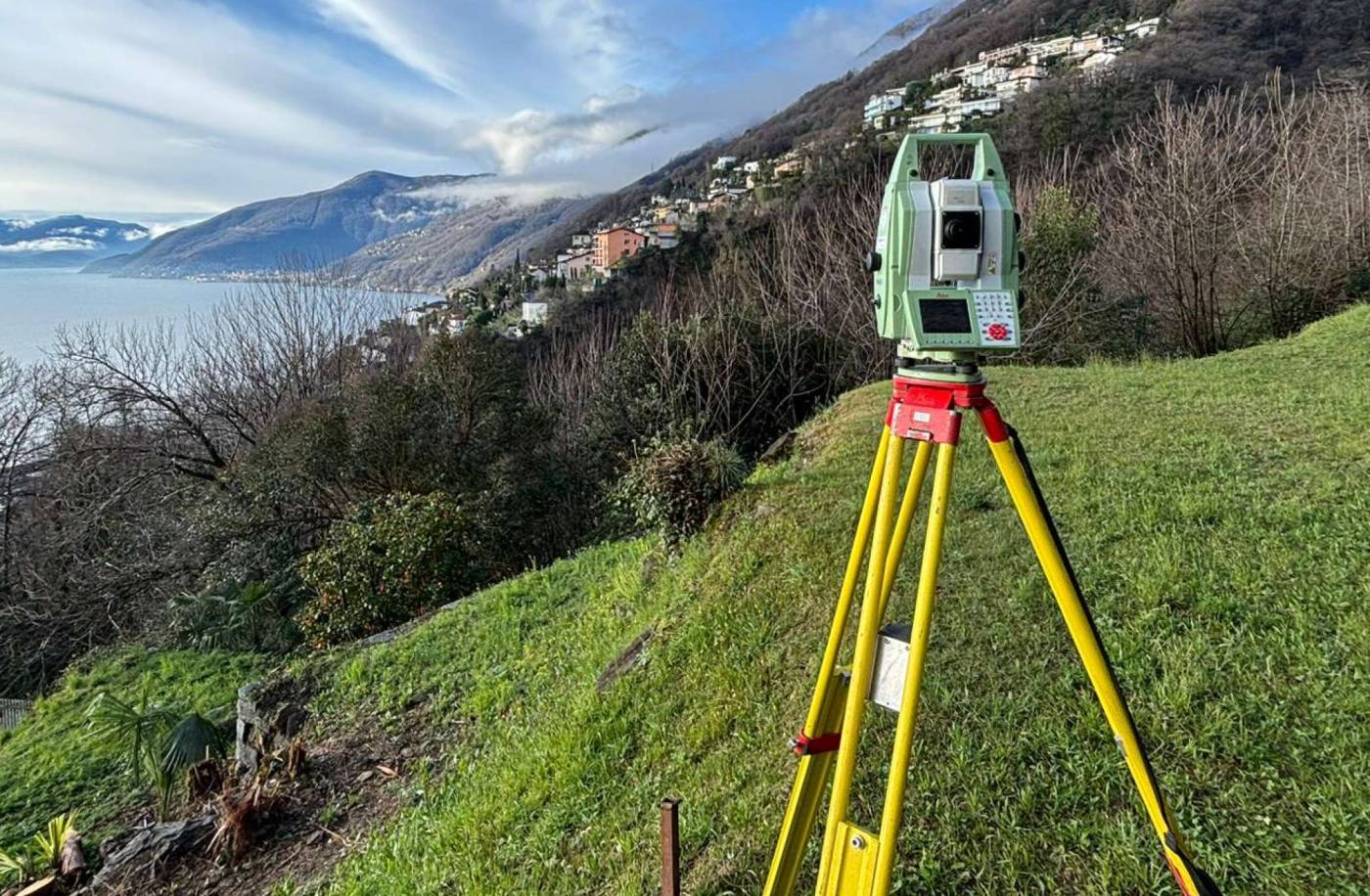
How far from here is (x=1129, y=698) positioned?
2562 millimetres

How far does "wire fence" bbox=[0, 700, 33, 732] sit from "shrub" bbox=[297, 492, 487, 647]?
12.0ft

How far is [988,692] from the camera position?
2760 millimetres

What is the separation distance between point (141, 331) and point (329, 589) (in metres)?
12.8

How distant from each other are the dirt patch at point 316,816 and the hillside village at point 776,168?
18296 mm

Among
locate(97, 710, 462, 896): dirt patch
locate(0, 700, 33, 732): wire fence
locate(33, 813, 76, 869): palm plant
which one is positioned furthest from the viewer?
locate(0, 700, 33, 732): wire fence

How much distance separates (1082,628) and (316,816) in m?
4.25

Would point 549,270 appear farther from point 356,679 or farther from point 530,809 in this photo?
point 530,809

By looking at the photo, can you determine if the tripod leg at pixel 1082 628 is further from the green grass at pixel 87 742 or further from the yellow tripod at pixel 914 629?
the green grass at pixel 87 742

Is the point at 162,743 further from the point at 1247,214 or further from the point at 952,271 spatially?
the point at 1247,214

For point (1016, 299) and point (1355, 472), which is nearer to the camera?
point (1016, 299)

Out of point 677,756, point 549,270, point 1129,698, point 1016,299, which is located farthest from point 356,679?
point 549,270

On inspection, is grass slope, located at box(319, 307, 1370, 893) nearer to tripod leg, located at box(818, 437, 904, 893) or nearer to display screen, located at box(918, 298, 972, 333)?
tripod leg, located at box(818, 437, 904, 893)

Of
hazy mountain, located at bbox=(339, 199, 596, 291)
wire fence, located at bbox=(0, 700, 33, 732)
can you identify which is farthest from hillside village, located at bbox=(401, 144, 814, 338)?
wire fence, located at bbox=(0, 700, 33, 732)

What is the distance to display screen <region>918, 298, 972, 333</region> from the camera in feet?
4.83
